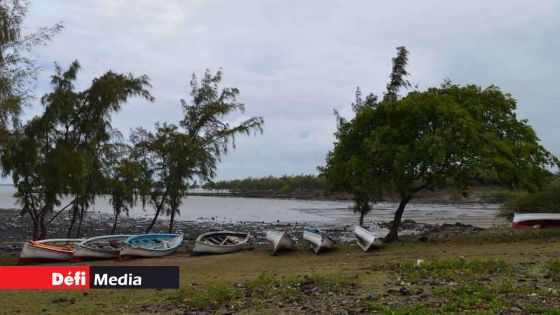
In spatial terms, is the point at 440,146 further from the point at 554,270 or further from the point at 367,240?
the point at 554,270

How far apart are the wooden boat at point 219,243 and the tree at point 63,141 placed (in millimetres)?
6054

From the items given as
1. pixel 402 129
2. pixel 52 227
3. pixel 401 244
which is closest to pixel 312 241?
pixel 401 244

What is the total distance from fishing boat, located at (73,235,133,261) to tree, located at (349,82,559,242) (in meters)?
10.5

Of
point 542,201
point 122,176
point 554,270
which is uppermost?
point 122,176

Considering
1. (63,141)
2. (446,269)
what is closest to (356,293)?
(446,269)

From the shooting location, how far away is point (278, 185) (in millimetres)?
185375

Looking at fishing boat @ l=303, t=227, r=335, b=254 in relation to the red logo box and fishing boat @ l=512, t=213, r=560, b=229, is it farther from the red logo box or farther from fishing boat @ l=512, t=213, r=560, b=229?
fishing boat @ l=512, t=213, r=560, b=229

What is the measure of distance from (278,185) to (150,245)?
6361 inches

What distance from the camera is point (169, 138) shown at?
30781mm

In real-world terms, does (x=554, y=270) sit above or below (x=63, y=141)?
below

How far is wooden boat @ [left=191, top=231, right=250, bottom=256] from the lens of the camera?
23.6m

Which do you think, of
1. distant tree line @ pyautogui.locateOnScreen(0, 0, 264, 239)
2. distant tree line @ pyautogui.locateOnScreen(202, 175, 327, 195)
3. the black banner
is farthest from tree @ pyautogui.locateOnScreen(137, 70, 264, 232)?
distant tree line @ pyautogui.locateOnScreen(202, 175, 327, 195)

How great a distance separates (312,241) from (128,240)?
760 centimetres

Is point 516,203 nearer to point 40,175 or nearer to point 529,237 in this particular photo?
point 529,237
